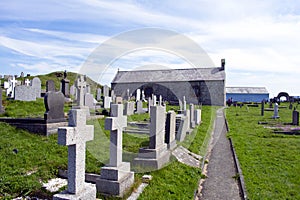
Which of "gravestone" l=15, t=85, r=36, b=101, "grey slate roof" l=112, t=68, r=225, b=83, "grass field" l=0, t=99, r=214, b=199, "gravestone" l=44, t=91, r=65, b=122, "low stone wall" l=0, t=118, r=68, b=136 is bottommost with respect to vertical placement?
"grass field" l=0, t=99, r=214, b=199

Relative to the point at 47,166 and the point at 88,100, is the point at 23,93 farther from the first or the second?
the point at 47,166

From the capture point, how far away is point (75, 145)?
358cm

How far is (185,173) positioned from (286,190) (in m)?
2.25

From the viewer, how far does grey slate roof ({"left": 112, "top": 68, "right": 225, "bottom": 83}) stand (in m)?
43.7

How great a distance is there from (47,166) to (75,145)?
9.10ft

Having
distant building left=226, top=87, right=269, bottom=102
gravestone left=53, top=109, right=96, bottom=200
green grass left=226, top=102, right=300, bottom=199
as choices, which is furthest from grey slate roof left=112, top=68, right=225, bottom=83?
gravestone left=53, top=109, right=96, bottom=200

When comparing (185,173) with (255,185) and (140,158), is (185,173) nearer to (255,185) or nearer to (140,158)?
(140,158)

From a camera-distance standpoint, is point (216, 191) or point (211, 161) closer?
point (216, 191)

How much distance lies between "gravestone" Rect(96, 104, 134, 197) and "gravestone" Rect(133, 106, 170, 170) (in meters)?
Answer: 1.20

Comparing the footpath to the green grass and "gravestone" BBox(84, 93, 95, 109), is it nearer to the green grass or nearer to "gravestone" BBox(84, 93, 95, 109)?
the green grass

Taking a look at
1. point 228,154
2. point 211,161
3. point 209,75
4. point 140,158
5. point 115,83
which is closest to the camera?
point 140,158

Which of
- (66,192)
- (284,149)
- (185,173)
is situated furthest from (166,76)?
(66,192)

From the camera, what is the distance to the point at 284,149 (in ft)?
31.6

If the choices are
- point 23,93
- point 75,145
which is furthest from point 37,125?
point 23,93
